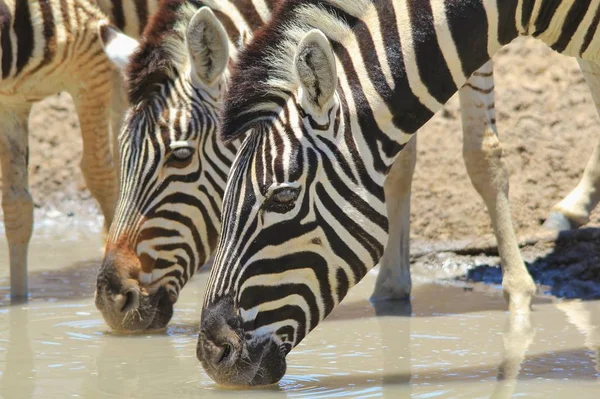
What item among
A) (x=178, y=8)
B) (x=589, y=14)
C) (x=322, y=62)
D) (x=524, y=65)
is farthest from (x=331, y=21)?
(x=524, y=65)

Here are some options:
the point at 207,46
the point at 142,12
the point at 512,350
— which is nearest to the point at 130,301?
the point at 207,46

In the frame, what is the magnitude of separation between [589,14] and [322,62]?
4.82 ft

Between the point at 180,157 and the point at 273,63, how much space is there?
4.68 ft

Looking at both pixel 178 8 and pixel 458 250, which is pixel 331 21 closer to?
pixel 178 8

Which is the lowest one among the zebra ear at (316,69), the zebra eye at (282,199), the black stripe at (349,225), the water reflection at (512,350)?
the water reflection at (512,350)

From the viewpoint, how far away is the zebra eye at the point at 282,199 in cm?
421

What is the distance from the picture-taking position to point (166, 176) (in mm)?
5652

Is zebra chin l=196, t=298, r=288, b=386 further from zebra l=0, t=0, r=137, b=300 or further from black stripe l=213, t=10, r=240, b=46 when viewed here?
zebra l=0, t=0, r=137, b=300

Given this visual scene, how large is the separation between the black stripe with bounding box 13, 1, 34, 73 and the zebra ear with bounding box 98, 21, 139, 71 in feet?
2.88

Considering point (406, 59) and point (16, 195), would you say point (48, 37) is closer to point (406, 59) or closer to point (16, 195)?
point (16, 195)

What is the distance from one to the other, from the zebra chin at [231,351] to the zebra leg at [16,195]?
3.11 metres

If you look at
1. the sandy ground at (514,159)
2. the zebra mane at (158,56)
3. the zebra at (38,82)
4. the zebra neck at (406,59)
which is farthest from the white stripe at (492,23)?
the zebra at (38,82)

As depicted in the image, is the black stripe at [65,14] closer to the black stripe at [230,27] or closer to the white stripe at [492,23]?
the black stripe at [230,27]

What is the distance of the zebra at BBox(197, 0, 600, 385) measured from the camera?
4.24 meters
